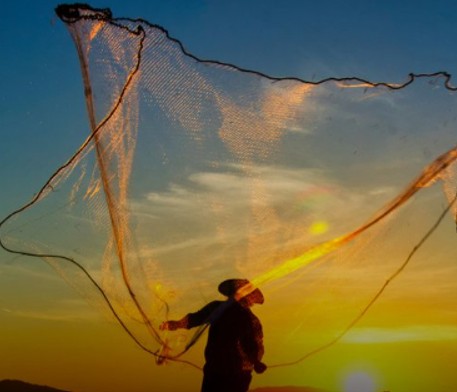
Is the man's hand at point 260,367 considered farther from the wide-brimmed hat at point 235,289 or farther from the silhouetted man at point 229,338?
the wide-brimmed hat at point 235,289

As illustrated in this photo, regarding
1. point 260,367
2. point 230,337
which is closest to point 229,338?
point 230,337

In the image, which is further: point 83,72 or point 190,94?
point 190,94

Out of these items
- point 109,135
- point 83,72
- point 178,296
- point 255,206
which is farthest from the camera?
point 178,296

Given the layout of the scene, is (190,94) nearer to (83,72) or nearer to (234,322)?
(83,72)

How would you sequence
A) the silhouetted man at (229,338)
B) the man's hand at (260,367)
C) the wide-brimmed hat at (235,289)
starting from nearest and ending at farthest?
the wide-brimmed hat at (235,289), the silhouetted man at (229,338), the man's hand at (260,367)

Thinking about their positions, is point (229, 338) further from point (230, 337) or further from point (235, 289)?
point (235, 289)

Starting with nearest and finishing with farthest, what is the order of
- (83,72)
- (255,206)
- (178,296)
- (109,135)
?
A: 1. (83,72)
2. (109,135)
3. (255,206)
4. (178,296)

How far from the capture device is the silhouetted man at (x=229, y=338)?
770 centimetres

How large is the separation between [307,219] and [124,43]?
271 cm

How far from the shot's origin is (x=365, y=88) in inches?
260

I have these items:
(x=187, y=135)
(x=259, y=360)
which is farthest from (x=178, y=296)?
(x=187, y=135)

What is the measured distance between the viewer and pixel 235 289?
7.61 metres

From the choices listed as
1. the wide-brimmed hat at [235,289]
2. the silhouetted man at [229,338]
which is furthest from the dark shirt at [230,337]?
the wide-brimmed hat at [235,289]

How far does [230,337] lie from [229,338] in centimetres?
2
